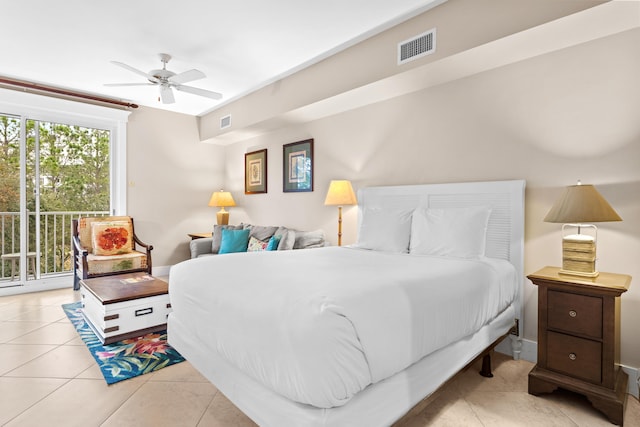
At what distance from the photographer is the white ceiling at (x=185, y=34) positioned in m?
2.70

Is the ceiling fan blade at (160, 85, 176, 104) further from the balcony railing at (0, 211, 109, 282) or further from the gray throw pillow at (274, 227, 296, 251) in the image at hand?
the balcony railing at (0, 211, 109, 282)

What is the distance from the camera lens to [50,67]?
3824 millimetres

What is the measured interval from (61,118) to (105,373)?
3.94 m

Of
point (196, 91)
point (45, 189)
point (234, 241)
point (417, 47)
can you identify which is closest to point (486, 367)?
point (417, 47)

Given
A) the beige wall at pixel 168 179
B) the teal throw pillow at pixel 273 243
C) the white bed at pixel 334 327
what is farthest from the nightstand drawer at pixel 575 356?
the beige wall at pixel 168 179

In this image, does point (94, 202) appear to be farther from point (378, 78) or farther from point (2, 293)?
point (378, 78)

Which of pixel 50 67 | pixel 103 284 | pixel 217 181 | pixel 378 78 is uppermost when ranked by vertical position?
pixel 50 67

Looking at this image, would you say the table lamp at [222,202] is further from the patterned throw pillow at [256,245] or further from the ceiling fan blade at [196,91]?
the ceiling fan blade at [196,91]

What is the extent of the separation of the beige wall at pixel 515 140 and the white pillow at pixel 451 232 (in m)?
0.40

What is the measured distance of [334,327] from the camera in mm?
1219

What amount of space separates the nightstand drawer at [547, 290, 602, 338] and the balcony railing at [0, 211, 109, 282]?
18.5ft

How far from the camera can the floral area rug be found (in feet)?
7.64

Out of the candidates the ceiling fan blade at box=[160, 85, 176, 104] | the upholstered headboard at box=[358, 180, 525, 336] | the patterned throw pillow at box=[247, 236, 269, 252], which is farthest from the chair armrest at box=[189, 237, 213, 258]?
the upholstered headboard at box=[358, 180, 525, 336]

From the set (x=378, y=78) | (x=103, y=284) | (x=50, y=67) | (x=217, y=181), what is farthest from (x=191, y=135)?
(x=378, y=78)
